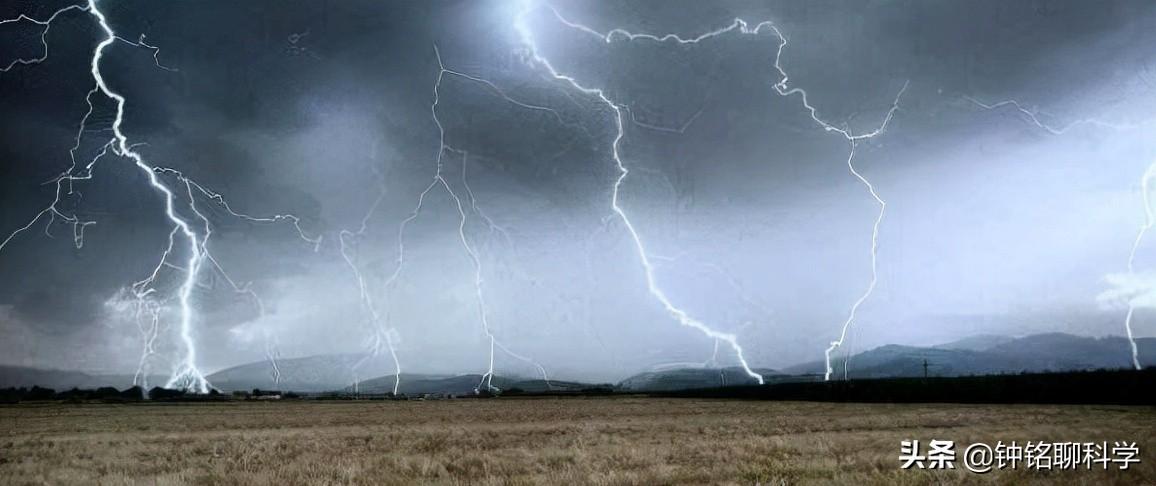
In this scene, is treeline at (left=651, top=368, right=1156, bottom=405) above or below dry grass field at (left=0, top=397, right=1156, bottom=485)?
below

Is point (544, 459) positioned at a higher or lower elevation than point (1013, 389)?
higher

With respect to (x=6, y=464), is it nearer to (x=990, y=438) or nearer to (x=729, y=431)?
(x=729, y=431)

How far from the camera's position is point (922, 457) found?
12.1 m

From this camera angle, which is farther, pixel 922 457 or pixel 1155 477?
pixel 922 457

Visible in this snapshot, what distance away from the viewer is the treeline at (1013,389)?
4244cm

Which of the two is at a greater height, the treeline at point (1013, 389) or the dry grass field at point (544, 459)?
the dry grass field at point (544, 459)

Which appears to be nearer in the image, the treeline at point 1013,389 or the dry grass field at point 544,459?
the dry grass field at point 544,459

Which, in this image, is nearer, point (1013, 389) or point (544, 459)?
point (544, 459)

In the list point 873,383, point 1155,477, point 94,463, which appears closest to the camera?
point 1155,477

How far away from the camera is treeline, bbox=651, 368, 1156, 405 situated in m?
42.4

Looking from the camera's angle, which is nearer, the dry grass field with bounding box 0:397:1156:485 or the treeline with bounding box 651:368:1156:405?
the dry grass field with bounding box 0:397:1156:485

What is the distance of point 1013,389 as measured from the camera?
4947cm

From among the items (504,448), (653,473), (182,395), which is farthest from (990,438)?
(182,395)

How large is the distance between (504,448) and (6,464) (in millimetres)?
10376
